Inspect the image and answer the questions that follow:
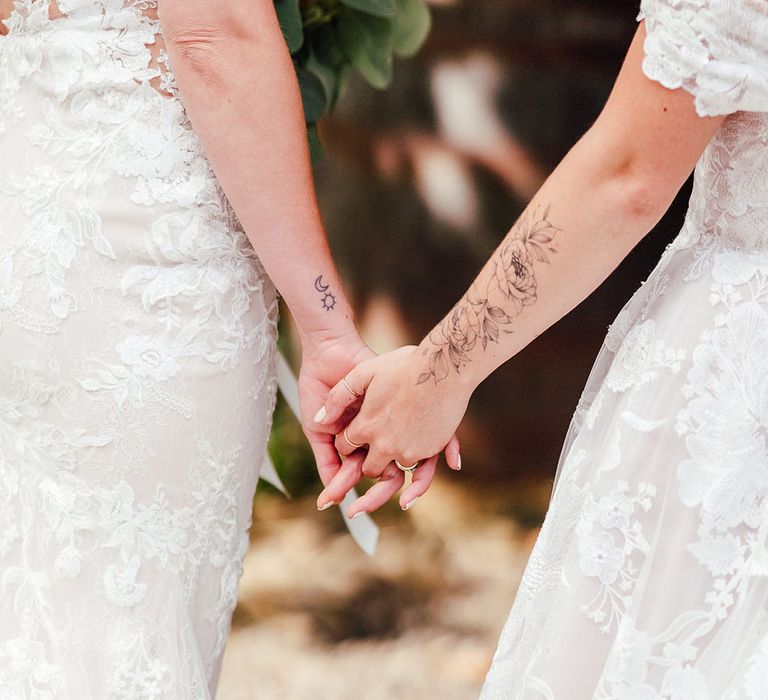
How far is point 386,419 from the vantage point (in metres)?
1.10

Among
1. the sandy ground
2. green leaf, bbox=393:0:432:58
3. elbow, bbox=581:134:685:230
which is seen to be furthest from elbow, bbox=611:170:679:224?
the sandy ground

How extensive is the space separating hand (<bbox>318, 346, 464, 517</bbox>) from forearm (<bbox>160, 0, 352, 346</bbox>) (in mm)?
121

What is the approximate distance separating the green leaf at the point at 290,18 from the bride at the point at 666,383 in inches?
30.7

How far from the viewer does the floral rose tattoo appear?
88cm

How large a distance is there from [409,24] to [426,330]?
0.69 m

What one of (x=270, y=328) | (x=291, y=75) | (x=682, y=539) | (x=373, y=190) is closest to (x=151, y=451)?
(x=270, y=328)

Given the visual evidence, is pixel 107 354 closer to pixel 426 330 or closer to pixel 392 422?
pixel 392 422

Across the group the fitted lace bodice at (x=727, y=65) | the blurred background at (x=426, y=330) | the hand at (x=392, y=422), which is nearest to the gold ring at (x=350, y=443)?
the hand at (x=392, y=422)

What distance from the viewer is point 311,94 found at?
1748 millimetres

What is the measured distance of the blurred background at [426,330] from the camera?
6.97 feet

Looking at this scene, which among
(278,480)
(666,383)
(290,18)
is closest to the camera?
(666,383)

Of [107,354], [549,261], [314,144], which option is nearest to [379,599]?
[314,144]

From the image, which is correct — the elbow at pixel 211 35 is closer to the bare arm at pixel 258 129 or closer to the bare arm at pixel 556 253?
the bare arm at pixel 258 129

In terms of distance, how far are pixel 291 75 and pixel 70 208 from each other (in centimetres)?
26
